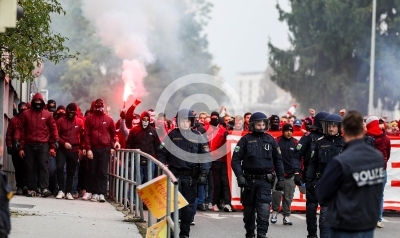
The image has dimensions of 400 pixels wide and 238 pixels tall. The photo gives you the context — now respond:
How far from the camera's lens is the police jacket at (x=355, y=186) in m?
7.39

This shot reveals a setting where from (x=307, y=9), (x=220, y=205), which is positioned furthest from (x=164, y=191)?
(x=307, y=9)

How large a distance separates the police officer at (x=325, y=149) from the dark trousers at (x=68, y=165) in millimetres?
6292

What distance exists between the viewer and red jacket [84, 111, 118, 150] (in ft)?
57.8

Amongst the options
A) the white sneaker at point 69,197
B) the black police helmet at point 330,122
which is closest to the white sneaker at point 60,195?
the white sneaker at point 69,197

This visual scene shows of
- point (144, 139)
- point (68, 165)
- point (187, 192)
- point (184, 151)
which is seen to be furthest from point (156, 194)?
point (68, 165)

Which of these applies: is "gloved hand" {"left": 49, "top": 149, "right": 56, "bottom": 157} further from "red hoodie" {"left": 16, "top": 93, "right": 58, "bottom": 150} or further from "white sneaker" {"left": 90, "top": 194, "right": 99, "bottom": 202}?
"white sneaker" {"left": 90, "top": 194, "right": 99, "bottom": 202}

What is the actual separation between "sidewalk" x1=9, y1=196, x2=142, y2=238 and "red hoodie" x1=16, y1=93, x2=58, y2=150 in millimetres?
1124

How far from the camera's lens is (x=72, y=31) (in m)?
37.7

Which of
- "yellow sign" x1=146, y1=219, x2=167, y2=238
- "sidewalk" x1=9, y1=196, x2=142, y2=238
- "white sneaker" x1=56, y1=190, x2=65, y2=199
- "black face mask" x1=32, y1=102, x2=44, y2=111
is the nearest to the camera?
"yellow sign" x1=146, y1=219, x2=167, y2=238

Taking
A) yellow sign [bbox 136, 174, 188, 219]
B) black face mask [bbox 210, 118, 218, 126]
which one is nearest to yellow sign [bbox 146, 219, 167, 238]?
yellow sign [bbox 136, 174, 188, 219]

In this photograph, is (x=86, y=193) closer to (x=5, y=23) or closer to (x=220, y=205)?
(x=220, y=205)

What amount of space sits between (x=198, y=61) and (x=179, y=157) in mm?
57338

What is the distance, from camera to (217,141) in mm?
18906

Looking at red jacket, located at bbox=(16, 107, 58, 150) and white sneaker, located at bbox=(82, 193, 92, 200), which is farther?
white sneaker, located at bbox=(82, 193, 92, 200)
